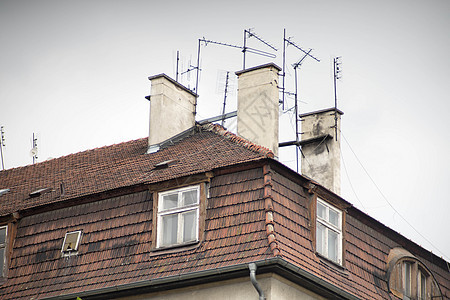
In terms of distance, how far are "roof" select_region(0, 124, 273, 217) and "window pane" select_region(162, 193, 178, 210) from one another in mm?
414

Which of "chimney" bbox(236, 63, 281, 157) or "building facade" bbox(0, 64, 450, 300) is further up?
"chimney" bbox(236, 63, 281, 157)

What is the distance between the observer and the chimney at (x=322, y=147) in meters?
25.1

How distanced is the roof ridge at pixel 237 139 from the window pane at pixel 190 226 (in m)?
2.07

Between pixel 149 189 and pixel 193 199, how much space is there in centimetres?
113

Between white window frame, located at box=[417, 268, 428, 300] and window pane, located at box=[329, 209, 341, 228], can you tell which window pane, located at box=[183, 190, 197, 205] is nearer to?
window pane, located at box=[329, 209, 341, 228]

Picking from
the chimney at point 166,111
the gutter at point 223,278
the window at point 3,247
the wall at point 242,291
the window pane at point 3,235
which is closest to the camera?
the gutter at point 223,278

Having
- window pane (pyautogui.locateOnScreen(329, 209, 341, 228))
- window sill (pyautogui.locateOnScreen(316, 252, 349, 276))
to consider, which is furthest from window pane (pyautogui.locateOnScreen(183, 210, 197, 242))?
window pane (pyautogui.locateOnScreen(329, 209, 341, 228))

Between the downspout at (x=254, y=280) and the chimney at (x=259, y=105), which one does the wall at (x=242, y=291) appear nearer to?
the downspout at (x=254, y=280)

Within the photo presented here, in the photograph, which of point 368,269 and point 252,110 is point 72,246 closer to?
point 252,110

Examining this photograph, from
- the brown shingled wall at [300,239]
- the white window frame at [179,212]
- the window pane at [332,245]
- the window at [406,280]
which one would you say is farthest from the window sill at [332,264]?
the white window frame at [179,212]

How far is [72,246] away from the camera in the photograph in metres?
22.1

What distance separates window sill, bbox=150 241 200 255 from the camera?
67.4 ft

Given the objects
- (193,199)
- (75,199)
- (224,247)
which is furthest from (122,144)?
(224,247)

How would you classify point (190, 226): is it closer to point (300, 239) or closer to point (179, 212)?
point (179, 212)
